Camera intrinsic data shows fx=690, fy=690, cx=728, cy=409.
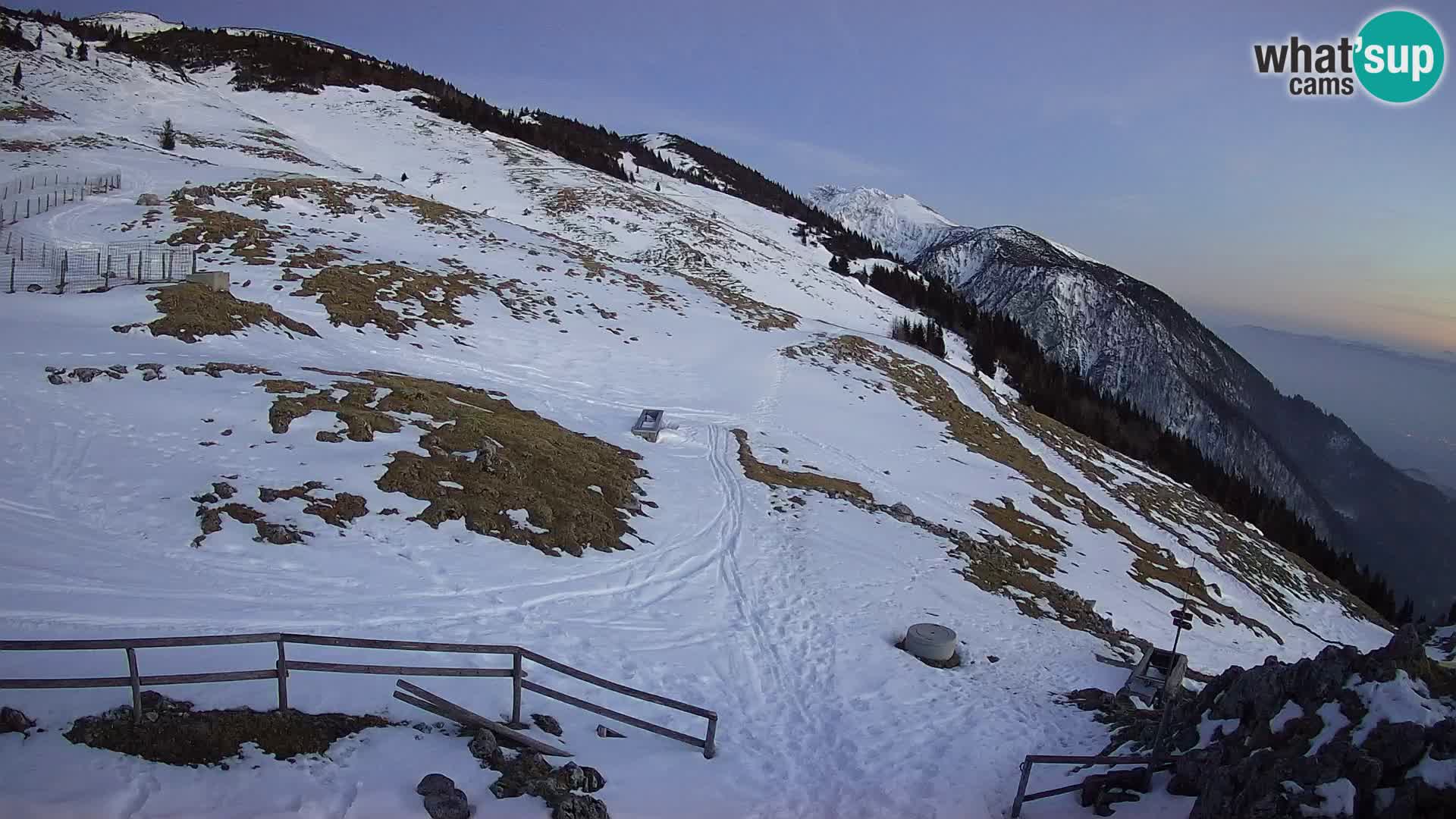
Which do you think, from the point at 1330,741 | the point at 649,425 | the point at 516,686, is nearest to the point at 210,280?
the point at 649,425

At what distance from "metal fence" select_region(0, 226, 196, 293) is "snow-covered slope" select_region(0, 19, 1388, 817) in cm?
120

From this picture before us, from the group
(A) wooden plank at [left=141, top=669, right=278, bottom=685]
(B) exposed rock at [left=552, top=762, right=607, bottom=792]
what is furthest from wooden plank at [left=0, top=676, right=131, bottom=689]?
(B) exposed rock at [left=552, top=762, right=607, bottom=792]

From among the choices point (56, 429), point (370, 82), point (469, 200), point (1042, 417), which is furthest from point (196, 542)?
point (370, 82)

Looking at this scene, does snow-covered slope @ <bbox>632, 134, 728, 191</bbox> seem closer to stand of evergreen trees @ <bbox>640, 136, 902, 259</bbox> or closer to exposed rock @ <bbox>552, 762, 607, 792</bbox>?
stand of evergreen trees @ <bbox>640, 136, 902, 259</bbox>

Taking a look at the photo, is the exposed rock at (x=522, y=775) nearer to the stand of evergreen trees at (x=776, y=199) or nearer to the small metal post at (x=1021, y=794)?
the small metal post at (x=1021, y=794)

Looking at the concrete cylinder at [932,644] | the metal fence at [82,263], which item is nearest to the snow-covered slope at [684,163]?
the metal fence at [82,263]

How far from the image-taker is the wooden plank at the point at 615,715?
8727 mm

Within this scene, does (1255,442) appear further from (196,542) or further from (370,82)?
(196,542)

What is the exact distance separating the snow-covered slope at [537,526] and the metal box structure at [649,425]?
1.85 ft

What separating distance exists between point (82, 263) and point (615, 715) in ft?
98.3

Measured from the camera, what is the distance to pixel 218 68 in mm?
91125

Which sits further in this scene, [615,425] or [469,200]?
[469,200]

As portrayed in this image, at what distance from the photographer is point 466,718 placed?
8.33 meters

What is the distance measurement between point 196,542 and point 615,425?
1398cm
